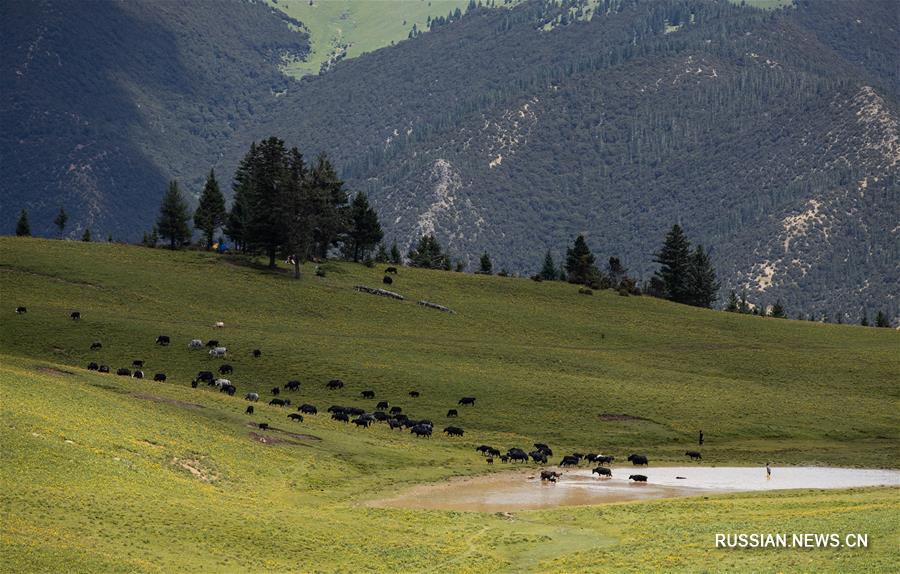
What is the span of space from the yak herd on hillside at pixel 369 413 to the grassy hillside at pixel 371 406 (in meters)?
1.43

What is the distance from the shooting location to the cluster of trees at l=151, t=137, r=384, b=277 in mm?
166250

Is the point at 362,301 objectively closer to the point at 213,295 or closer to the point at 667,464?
the point at 213,295

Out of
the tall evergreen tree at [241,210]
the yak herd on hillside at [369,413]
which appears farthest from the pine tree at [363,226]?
the yak herd on hillside at [369,413]

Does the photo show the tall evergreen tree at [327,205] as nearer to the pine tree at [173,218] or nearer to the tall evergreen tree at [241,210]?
the tall evergreen tree at [241,210]

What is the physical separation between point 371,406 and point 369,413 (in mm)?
4941

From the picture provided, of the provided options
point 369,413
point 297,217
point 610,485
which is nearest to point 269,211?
point 297,217

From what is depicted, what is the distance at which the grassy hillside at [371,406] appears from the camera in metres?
56.6

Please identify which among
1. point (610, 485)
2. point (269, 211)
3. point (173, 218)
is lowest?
point (610, 485)

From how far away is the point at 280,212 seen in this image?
16475 cm

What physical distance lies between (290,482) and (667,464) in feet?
108

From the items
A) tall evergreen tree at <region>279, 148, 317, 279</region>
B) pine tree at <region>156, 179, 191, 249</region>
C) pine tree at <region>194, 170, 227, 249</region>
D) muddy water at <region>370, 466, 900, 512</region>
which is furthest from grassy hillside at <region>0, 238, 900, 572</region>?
pine tree at <region>194, 170, 227, 249</region>

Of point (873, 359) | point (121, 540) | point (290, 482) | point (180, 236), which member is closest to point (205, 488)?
point (290, 482)

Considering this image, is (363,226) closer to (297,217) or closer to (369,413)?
(297,217)

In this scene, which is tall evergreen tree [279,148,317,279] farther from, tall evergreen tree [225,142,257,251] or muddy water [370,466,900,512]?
muddy water [370,466,900,512]
